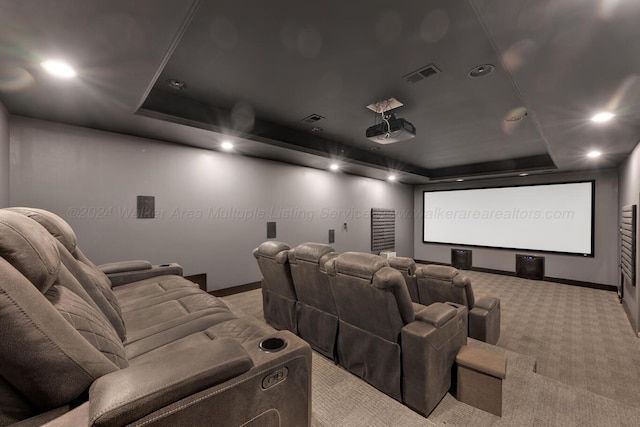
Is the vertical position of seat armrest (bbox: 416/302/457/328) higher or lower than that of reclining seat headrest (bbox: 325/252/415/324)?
lower

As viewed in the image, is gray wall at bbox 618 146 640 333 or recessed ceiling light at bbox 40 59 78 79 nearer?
recessed ceiling light at bbox 40 59 78 79

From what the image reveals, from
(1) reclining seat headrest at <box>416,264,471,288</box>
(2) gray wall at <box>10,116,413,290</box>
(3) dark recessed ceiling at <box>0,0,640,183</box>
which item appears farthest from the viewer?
(2) gray wall at <box>10,116,413,290</box>

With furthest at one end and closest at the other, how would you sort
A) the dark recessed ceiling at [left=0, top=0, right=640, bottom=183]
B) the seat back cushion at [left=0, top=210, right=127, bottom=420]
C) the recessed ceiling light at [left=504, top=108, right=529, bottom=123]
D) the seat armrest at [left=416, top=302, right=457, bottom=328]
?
the recessed ceiling light at [left=504, top=108, right=529, bottom=123] → the seat armrest at [left=416, top=302, right=457, bottom=328] → the dark recessed ceiling at [left=0, top=0, right=640, bottom=183] → the seat back cushion at [left=0, top=210, right=127, bottom=420]

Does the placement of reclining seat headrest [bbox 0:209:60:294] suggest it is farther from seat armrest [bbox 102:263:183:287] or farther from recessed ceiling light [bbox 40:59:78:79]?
seat armrest [bbox 102:263:183:287]

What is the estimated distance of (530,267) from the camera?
5680 millimetres

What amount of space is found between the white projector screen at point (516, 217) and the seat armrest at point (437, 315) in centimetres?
555

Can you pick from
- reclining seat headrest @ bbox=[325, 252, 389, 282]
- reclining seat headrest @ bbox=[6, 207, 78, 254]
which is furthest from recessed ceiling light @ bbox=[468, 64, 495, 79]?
reclining seat headrest @ bbox=[6, 207, 78, 254]

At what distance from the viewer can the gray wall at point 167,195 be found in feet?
9.42

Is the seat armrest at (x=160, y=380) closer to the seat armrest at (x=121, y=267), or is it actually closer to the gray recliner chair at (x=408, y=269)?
the gray recliner chair at (x=408, y=269)

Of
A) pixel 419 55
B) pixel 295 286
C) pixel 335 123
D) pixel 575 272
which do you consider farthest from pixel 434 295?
pixel 575 272

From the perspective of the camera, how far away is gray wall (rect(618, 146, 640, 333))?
3.21 m

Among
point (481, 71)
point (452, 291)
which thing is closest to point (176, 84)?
point (481, 71)

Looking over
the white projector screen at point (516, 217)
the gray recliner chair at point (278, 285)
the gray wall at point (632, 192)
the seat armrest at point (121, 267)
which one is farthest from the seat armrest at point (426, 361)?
the white projector screen at point (516, 217)

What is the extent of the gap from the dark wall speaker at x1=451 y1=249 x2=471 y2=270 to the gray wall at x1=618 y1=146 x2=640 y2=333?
2.74 meters
